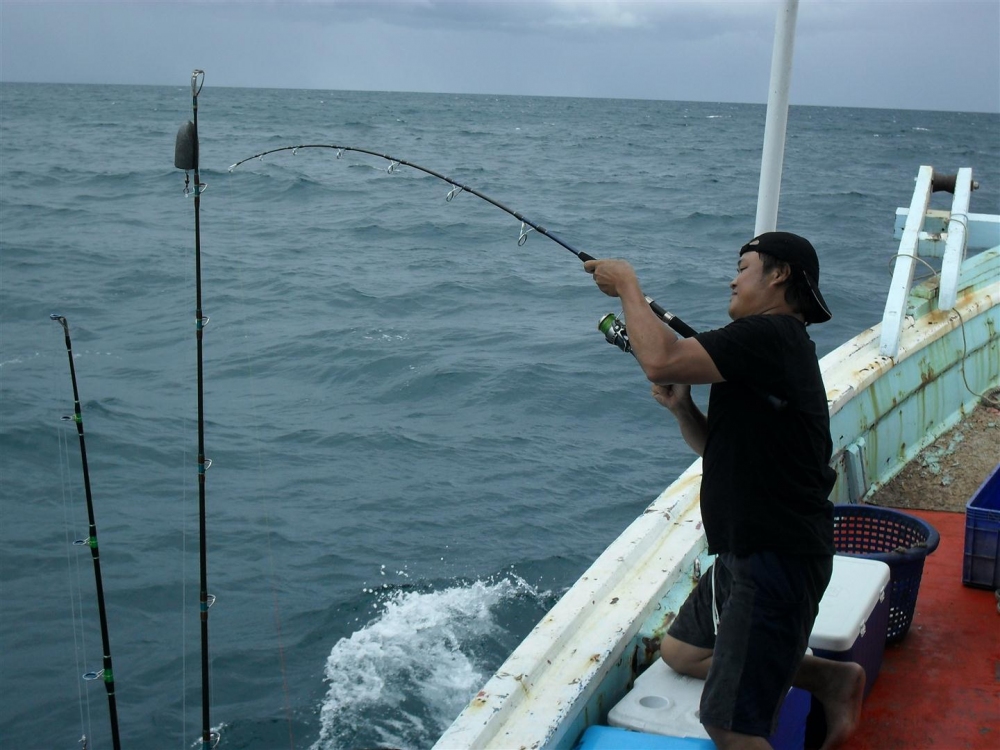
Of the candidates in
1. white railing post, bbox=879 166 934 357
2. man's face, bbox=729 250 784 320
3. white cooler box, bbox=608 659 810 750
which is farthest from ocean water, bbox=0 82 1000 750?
man's face, bbox=729 250 784 320

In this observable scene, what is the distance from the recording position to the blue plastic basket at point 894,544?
123 inches

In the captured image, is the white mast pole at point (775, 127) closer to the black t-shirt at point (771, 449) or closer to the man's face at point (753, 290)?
the man's face at point (753, 290)

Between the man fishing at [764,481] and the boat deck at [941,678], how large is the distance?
83cm

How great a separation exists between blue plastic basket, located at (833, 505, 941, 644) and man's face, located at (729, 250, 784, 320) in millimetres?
1286

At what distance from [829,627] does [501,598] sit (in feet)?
12.3

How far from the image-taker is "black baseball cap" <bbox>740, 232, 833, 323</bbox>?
2092 mm

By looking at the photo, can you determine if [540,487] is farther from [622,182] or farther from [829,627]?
[622,182]

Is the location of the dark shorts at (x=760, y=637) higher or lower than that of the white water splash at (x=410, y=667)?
higher

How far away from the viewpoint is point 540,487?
25.7ft

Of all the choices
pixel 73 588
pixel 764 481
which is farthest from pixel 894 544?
pixel 73 588

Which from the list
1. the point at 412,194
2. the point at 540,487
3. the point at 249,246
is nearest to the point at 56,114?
the point at 412,194

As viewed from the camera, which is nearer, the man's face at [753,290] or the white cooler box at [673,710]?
the man's face at [753,290]

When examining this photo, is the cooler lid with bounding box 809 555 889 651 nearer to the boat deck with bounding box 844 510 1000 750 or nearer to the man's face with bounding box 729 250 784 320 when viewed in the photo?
the boat deck with bounding box 844 510 1000 750

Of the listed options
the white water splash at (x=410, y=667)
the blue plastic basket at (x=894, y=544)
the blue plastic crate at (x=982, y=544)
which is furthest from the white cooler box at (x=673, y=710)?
the white water splash at (x=410, y=667)
